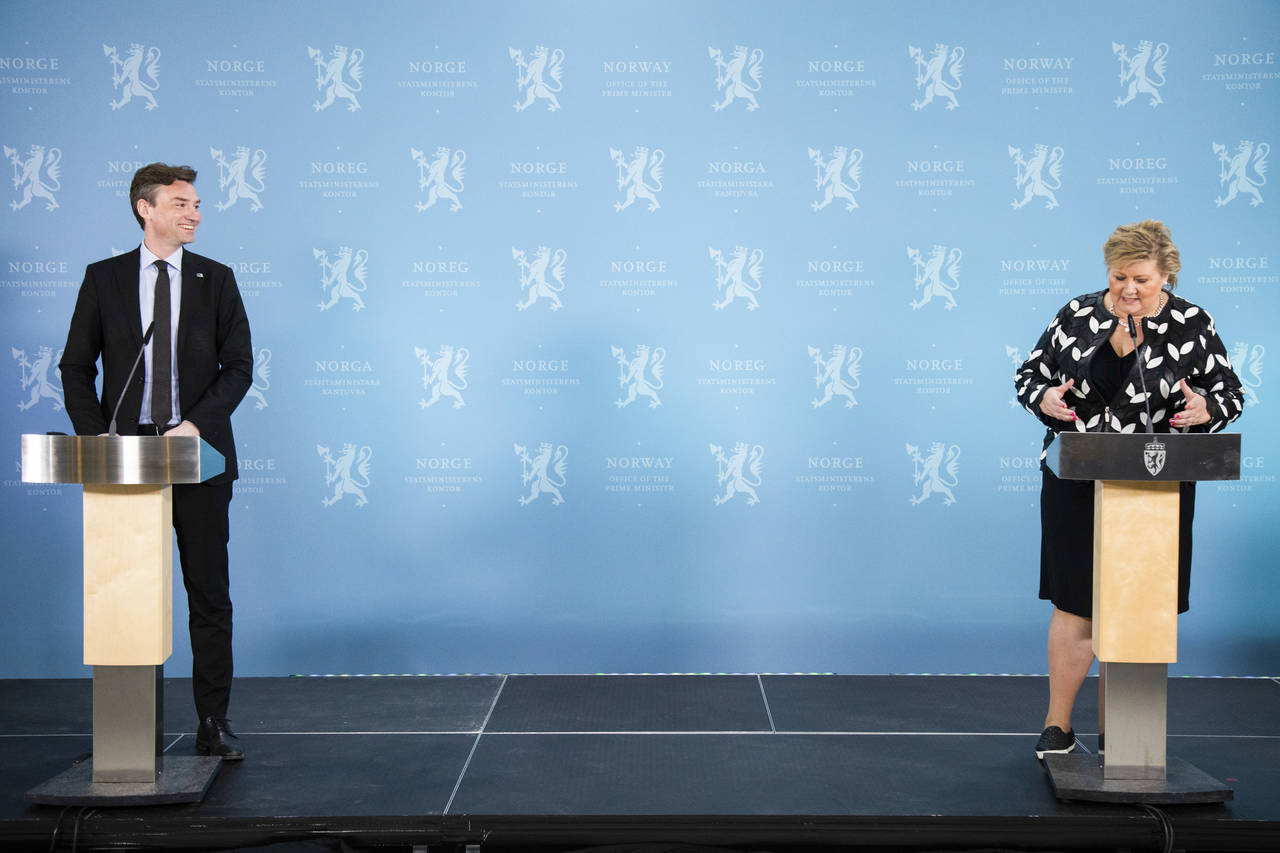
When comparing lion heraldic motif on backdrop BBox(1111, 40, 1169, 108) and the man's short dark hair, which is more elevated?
lion heraldic motif on backdrop BBox(1111, 40, 1169, 108)

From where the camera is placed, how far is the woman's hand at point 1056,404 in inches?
98.5

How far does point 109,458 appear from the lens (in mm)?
2307

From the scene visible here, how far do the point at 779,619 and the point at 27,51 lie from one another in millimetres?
3204

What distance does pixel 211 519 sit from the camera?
8.84 ft

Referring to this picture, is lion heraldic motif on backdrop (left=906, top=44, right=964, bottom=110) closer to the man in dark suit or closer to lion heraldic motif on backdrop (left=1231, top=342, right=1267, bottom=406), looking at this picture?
lion heraldic motif on backdrop (left=1231, top=342, right=1267, bottom=406)

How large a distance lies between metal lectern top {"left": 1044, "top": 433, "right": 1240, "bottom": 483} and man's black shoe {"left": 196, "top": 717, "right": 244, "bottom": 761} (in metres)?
2.11

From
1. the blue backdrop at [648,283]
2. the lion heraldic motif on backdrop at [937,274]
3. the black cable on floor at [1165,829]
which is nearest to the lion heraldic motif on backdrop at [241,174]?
the blue backdrop at [648,283]

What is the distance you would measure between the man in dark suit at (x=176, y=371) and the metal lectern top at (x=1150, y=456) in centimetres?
200

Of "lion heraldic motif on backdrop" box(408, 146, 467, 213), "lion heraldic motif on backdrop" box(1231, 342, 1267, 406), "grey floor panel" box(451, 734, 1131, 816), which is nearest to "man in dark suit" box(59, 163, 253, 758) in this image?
"grey floor panel" box(451, 734, 1131, 816)

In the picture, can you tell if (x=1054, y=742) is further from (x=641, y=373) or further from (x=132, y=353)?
(x=132, y=353)

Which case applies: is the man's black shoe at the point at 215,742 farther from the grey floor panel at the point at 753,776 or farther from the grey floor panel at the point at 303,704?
the grey floor panel at the point at 753,776

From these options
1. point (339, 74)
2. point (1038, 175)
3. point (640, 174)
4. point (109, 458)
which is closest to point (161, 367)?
point (109, 458)

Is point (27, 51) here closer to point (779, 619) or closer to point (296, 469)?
point (296, 469)

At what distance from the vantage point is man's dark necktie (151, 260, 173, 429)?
2639mm
